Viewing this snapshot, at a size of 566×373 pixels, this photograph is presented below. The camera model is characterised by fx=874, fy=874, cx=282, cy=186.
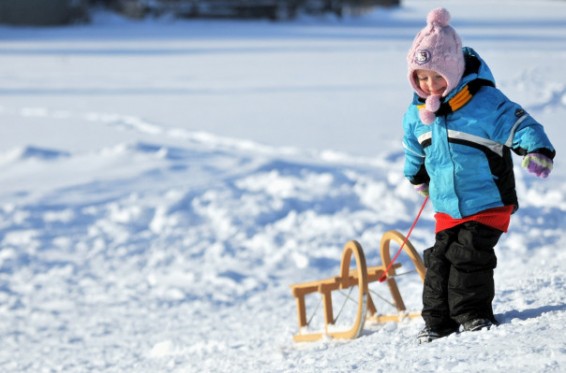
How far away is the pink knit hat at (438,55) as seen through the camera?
3.09 meters

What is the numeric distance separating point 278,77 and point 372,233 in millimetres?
7590

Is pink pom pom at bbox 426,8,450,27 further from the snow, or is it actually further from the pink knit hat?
the snow

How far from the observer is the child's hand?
9.41 feet

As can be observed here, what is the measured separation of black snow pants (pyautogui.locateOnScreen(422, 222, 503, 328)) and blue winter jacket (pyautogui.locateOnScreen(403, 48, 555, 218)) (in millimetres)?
91

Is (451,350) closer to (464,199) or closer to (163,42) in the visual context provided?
(464,199)

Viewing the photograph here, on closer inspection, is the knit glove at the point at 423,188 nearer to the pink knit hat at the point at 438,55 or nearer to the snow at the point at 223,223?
the pink knit hat at the point at 438,55

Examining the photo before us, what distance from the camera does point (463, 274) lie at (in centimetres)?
318

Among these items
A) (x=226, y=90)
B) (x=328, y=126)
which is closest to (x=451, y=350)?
(x=328, y=126)

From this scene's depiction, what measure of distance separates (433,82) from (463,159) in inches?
11.9

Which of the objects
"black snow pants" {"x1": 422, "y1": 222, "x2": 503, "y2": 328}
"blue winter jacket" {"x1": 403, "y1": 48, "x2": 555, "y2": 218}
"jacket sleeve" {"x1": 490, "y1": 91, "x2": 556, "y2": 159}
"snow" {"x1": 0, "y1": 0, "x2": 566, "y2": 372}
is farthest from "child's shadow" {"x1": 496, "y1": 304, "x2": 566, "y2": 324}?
"jacket sleeve" {"x1": 490, "y1": 91, "x2": 556, "y2": 159}

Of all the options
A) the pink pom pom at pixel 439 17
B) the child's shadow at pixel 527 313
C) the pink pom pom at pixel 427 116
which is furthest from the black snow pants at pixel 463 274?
the pink pom pom at pixel 439 17

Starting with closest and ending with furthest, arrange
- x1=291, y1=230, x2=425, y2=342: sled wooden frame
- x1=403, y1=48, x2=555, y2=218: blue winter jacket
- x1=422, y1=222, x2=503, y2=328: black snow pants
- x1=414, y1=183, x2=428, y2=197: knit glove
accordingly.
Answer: x1=403, y1=48, x2=555, y2=218: blue winter jacket → x1=422, y1=222, x2=503, y2=328: black snow pants → x1=414, y1=183, x2=428, y2=197: knit glove → x1=291, y1=230, x2=425, y2=342: sled wooden frame

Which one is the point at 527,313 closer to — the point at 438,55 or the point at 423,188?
the point at 423,188

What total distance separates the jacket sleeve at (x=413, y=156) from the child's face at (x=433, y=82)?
0.53ft
